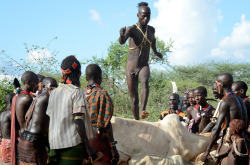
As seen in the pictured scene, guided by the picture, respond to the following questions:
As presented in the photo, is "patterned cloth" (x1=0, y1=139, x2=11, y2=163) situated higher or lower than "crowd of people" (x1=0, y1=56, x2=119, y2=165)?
lower

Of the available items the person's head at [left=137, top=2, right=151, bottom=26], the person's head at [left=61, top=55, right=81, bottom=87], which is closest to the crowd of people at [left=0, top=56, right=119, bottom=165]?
the person's head at [left=61, top=55, right=81, bottom=87]

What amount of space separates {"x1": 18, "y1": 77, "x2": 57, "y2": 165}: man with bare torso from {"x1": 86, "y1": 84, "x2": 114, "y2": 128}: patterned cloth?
51cm

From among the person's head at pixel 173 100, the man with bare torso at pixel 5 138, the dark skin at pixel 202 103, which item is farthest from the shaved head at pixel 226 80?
the man with bare torso at pixel 5 138

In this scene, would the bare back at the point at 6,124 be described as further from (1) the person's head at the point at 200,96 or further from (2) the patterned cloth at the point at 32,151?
(1) the person's head at the point at 200,96

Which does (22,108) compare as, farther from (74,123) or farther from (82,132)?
(82,132)

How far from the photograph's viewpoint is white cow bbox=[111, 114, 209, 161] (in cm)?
534

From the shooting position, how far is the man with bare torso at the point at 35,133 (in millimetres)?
3803

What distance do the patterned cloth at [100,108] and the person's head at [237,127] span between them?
1.56 metres

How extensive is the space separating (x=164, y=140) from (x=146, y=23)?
2.42 metres

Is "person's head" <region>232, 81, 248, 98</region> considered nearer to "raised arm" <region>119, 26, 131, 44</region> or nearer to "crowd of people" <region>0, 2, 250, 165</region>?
"crowd of people" <region>0, 2, 250, 165</region>

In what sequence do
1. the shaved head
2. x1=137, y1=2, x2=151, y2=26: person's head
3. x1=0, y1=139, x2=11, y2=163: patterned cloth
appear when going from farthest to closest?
x1=137, y1=2, x2=151, y2=26: person's head → x1=0, y1=139, x2=11, y2=163: patterned cloth → the shaved head

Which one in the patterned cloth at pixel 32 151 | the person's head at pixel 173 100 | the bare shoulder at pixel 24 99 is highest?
the bare shoulder at pixel 24 99

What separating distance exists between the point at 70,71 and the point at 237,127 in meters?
2.21

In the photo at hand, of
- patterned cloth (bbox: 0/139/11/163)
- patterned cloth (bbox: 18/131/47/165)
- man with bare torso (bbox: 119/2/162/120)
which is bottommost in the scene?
patterned cloth (bbox: 0/139/11/163)
